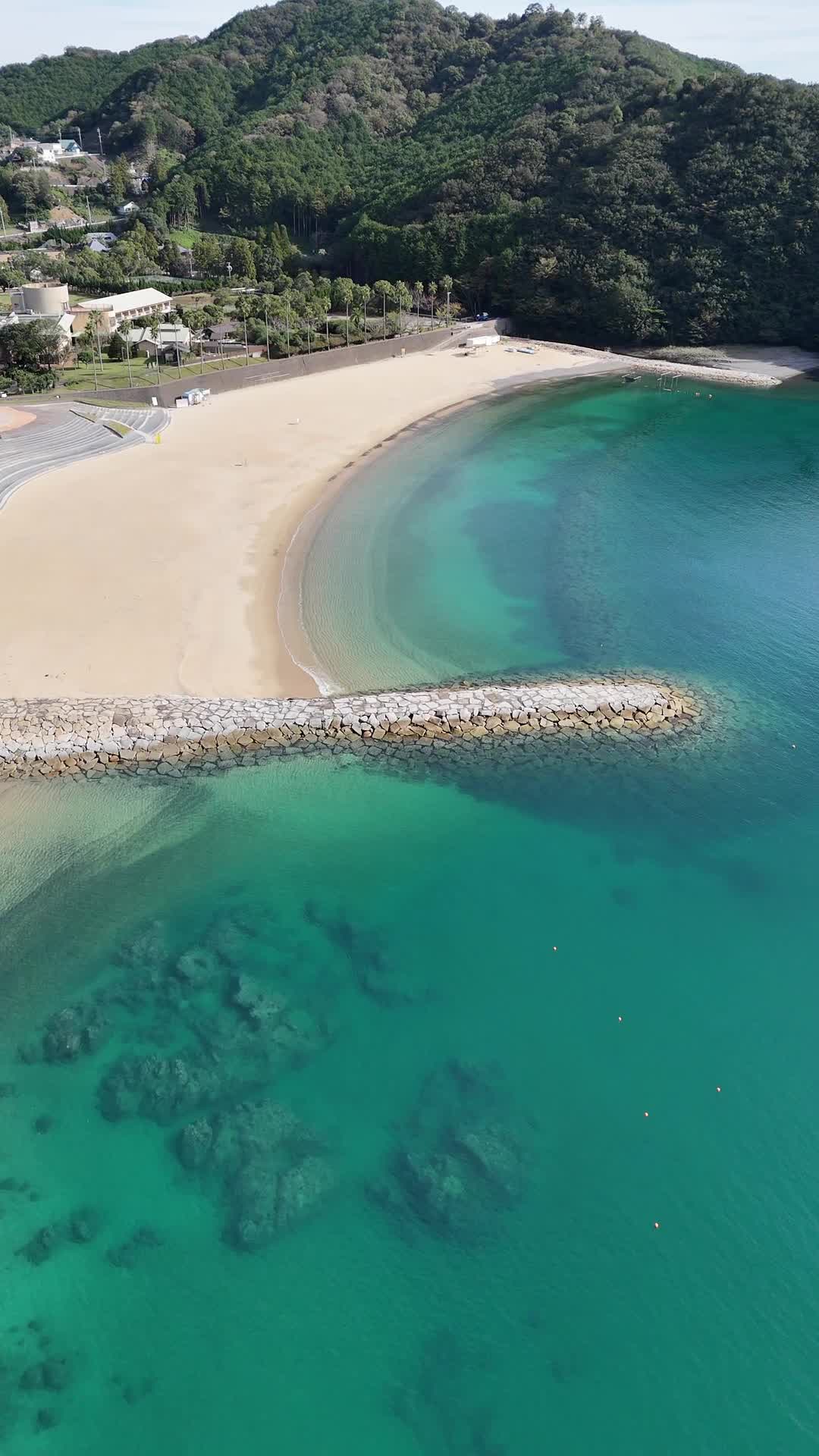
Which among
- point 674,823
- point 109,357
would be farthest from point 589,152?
point 674,823

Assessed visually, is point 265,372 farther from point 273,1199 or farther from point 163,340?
point 273,1199

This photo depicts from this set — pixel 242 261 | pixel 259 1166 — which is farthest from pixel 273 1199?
pixel 242 261

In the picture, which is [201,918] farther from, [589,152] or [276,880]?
[589,152]

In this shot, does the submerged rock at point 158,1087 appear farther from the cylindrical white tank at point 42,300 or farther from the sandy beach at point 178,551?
the cylindrical white tank at point 42,300

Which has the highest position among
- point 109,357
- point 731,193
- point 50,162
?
point 50,162

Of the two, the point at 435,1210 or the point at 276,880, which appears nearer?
the point at 435,1210
